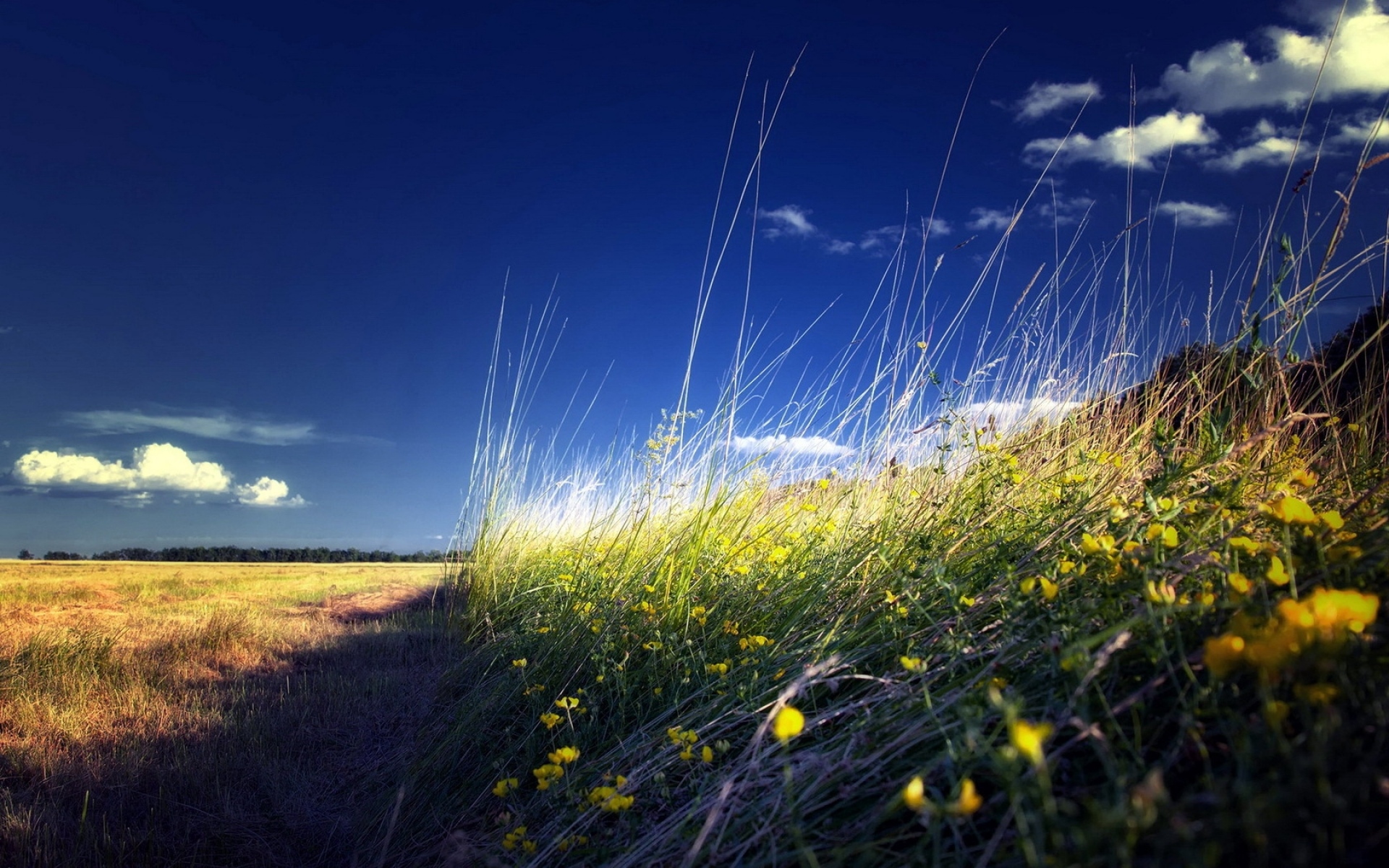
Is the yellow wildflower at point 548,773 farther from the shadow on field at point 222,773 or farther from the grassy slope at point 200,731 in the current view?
the grassy slope at point 200,731

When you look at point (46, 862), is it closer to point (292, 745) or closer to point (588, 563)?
point (292, 745)

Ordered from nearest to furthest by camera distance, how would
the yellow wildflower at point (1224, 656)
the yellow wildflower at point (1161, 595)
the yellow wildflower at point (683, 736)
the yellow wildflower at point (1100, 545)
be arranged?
the yellow wildflower at point (1224, 656) → the yellow wildflower at point (1161, 595) → the yellow wildflower at point (1100, 545) → the yellow wildflower at point (683, 736)

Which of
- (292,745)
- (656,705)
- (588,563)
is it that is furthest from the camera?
(588,563)

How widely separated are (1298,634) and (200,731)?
12.2 ft

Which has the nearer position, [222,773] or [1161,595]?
[1161,595]

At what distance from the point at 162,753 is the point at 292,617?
12.3 feet

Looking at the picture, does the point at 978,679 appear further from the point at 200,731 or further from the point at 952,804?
the point at 200,731

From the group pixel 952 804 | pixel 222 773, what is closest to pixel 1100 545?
pixel 952 804

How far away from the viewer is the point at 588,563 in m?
3.35

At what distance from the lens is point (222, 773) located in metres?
2.44

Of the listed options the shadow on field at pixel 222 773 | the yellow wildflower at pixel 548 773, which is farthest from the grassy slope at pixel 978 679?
the shadow on field at pixel 222 773

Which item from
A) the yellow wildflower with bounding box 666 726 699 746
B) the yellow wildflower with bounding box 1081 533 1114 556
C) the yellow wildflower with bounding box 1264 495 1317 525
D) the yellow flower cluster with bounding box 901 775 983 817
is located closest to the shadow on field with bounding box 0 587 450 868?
the yellow wildflower with bounding box 666 726 699 746

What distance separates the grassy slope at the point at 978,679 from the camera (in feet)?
2.32

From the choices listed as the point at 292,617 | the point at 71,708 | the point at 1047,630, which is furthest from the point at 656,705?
the point at 292,617
